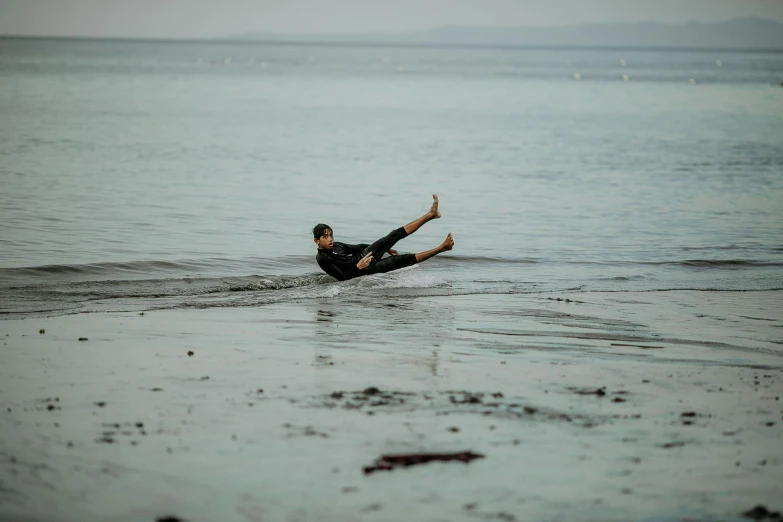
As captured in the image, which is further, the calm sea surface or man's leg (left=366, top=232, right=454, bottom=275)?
the calm sea surface

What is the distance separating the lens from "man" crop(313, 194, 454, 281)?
567 inches

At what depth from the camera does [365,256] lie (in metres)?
14.4

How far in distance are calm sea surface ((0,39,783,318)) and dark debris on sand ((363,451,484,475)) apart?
261 inches

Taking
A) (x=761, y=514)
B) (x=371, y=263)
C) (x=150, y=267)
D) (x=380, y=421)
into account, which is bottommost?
(x=761, y=514)

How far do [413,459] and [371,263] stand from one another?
8.09m

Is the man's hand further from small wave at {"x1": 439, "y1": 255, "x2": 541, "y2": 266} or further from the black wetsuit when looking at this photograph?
small wave at {"x1": 439, "y1": 255, "x2": 541, "y2": 266}

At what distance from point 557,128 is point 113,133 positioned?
2492cm

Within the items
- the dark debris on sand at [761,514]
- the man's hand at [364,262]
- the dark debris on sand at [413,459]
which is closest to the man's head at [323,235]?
the man's hand at [364,262]

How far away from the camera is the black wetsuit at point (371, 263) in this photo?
47.5ft

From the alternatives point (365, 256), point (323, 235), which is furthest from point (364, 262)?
point (323, 235)

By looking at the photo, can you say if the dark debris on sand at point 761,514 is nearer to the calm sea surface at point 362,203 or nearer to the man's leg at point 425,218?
the calm sea surface at point 362,203

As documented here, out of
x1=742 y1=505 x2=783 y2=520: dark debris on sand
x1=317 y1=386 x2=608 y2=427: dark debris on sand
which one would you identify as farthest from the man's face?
x1=742 y1=505 x2=783 y2=520: dark debris on sand

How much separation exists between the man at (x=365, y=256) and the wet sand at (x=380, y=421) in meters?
3.31

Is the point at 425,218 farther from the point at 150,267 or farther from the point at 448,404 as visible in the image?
the point at 448,404
